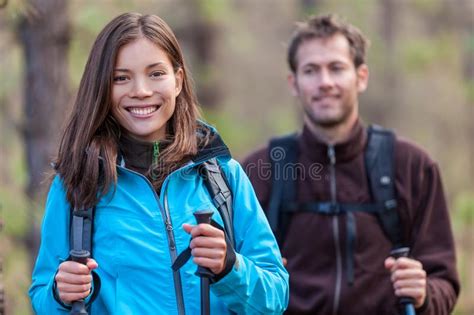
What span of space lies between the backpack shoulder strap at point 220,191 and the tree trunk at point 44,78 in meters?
3.30

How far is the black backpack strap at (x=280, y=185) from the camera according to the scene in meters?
5.22

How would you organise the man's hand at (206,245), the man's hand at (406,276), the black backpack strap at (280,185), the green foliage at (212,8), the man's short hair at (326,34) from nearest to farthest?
the man's hand at (206,245) → the man's hand at (406,276) → the black backpack strap at (280,185) → the man's short hair at (326,34) → the green foliage at (212,8)

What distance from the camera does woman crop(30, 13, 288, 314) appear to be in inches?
127

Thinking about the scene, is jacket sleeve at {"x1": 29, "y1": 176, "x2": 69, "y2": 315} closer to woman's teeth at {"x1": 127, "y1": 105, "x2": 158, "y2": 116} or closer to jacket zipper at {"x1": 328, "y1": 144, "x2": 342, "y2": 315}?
woman's teeth at {"x1": 127, "y1": 105, "x2": 158, "y2": 116}

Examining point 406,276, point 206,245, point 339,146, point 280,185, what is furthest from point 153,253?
point 339,146

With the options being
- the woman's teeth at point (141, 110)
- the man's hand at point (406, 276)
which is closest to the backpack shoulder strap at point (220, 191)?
the woman's teeth at point (141, 110)

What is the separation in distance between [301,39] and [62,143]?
109 inches

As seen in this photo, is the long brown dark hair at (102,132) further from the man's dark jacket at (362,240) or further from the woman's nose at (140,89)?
the man's dark jacket at (362,240)

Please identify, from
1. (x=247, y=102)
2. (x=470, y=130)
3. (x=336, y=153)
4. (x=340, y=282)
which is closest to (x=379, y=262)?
(x=340, y=282)

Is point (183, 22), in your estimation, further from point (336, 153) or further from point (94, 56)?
point (94, 56)

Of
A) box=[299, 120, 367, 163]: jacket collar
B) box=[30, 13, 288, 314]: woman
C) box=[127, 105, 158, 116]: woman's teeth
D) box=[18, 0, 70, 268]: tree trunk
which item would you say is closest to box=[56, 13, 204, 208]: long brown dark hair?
box=[30, 13, 288, 314]: woman

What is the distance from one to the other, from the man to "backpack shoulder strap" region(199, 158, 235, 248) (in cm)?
174

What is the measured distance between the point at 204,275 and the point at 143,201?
437 millimetres

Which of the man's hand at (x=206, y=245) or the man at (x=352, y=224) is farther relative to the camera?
the man at (x=352, y=224)
